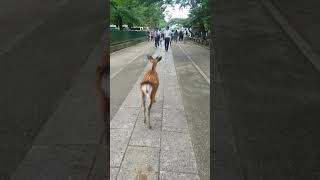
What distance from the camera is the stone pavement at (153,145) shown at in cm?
408

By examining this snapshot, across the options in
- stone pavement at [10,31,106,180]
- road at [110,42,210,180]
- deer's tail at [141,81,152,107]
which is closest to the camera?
stone pavement at [10,31,106,180]

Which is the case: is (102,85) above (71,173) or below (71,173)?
above

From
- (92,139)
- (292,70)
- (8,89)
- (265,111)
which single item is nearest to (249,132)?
(265,111)

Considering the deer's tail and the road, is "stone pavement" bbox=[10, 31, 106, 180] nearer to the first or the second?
the road

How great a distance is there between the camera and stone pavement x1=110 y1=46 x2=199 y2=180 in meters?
4.08

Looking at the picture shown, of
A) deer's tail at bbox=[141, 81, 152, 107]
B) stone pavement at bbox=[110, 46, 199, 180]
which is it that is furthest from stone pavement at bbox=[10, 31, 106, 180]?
deer's tail at bbox=[141, 81, 152, 107]

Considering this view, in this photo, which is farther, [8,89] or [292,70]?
[292,70]

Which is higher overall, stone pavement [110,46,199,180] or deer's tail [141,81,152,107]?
deer's tail [141,81,152,107]

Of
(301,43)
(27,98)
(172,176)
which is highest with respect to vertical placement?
(301,43)

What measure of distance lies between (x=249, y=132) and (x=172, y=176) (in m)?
1.82

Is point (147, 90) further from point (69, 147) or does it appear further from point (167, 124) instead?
point (69, 147)

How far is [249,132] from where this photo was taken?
5316 millimetres

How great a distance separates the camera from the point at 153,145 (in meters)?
4.98

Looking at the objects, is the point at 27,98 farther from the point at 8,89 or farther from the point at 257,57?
the point at 257,57
